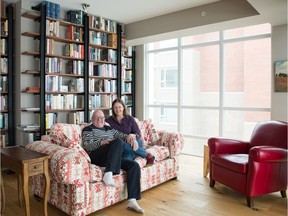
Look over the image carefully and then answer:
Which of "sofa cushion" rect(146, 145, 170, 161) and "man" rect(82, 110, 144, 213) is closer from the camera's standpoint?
"man" rect(82, 110, 144, 213)

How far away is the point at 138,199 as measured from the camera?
2744mm

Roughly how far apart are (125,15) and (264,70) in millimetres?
2720

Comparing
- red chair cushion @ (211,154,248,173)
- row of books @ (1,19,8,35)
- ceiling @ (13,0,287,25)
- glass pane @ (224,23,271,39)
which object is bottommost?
red chair cushion @ (211,154,248,173)

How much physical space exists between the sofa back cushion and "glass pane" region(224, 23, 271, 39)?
329 cm

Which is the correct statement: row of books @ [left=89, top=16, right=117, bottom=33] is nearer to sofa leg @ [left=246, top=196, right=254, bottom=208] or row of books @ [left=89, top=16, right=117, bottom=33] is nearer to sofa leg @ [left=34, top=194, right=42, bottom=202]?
sofa leg @ [left=34, top=194, right=42, bottom=202]

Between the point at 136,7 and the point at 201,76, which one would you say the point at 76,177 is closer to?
the point at 136,7

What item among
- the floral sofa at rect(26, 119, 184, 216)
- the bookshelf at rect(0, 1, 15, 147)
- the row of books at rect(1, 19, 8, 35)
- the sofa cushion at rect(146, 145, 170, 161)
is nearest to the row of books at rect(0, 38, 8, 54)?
the bookshelf at rect(0, 1, 15, 147)

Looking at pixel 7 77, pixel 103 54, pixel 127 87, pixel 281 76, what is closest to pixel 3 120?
pixel 7 77

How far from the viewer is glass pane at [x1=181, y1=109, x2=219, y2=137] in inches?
Result: 199

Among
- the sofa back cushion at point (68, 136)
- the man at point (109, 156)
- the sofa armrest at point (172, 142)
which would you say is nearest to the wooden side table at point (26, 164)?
the sofa back cushion at point (68, 136)

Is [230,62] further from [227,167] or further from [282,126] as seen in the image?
[227,167]

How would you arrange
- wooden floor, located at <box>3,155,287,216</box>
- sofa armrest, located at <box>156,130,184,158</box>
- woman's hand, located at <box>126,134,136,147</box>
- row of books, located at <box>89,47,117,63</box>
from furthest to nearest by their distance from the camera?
1. row of books, located at <box>89,47,117,63</box>
2. sofa armrest, located at <box>156,130,184,158</box>
3. woman's hand, located at <box>126,134,136,147</box>
4. wooden floor, located at <box>3,155,287,216</box>

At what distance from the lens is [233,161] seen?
2941 millimetres

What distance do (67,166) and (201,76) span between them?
368cm
